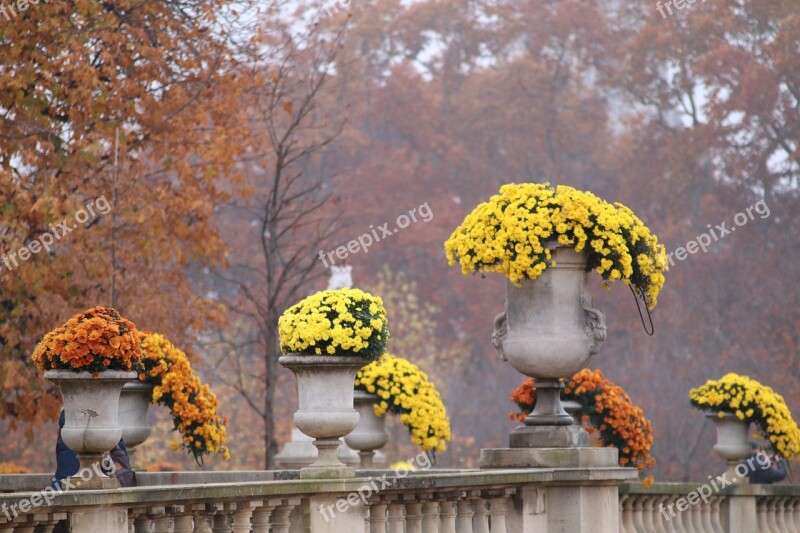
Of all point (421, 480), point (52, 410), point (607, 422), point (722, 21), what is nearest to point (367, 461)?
point (607, 422)

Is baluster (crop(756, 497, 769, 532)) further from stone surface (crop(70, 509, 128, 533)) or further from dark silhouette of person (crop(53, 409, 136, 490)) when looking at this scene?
stone surface (crop(70, 509, 128, 533))

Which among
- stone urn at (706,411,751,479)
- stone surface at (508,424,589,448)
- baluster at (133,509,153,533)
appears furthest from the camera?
stone urn at (706,411,751,479)

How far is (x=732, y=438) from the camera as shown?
1215cm

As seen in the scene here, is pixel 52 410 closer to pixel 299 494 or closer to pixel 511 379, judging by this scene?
pixel 299 494

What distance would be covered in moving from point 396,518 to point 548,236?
7.98ft

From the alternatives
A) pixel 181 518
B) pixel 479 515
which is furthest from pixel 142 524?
pixel 479 515

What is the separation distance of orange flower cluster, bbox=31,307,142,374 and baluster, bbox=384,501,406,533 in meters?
1.87

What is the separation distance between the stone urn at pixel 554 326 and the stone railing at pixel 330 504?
496 millimetres

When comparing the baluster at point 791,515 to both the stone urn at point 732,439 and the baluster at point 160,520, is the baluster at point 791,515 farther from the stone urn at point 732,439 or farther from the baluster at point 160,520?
the baluster at point 160,520

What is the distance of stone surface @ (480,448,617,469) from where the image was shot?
8578 millimetres

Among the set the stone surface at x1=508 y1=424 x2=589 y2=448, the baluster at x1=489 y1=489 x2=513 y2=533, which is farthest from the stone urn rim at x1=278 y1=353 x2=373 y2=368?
the stone surface at x1=508 y1=424 x2=589 y2=448

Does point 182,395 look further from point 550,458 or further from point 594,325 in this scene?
point 594,325

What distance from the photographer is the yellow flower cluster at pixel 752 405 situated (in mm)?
11844

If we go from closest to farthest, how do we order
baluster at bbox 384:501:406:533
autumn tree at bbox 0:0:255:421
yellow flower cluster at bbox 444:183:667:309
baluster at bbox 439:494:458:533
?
baluster at bbox 384:501:406:533, baluster at bbox 439:494:458:533, yellow flower cluster at bbox 444:183:667:309, autumn tree at bbox 0:0:255:421
